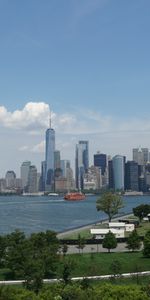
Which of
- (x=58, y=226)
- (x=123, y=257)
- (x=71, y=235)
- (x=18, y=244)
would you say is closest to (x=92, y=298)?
(x=18, y=244)

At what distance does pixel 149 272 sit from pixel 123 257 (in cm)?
741

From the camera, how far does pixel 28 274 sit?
127 ft

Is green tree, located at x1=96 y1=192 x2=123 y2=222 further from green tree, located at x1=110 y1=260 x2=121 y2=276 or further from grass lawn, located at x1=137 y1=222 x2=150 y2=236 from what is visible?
green tree, located at x1=110 y1=260 x2=121 y2=276

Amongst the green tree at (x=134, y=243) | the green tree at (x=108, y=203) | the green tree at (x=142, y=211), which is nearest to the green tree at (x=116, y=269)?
the green tree at (x=134, y=243)

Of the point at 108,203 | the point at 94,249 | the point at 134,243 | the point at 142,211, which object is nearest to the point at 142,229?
the point at 108,203

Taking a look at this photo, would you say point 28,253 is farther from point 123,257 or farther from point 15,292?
point 15,292

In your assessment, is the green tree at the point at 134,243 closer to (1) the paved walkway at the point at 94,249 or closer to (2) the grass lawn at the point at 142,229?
(1) the paved walkway at the point at 94,249

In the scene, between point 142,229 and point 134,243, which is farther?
point 142,229

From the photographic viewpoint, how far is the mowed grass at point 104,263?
1736 inches

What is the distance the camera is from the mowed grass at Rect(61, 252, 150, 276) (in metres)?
44.1

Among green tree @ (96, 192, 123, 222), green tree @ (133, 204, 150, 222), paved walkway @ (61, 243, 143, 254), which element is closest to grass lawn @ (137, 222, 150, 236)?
green tree @ (133, 204, 150, 222)

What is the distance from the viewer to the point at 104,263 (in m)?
47.6

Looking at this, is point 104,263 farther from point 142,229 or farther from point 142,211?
point 142,211

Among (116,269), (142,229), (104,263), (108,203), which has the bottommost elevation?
(104,263)
